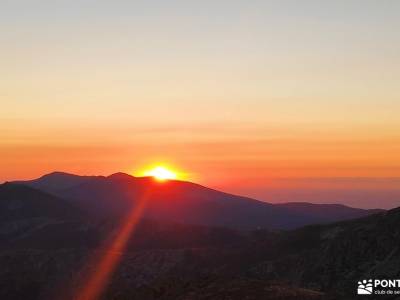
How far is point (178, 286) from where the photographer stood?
151 ft

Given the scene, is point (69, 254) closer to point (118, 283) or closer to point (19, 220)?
point (118, 283)

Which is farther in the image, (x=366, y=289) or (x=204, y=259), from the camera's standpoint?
(x=204, y=259)

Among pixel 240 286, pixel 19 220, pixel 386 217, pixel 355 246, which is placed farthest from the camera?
pixel 19 220

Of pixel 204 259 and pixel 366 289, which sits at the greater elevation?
pixel 366 289

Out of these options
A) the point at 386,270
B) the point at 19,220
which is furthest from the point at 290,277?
the point at 19,220

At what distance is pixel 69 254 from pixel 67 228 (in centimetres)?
3909

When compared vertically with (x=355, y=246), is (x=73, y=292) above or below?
below

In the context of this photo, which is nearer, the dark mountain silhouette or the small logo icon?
the small logo icon

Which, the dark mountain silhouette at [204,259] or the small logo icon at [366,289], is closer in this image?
the small logo icon at [366,289]

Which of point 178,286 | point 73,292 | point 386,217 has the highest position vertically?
point 386,217

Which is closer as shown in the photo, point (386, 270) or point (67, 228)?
point (386, 270)

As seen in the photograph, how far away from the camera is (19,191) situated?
187 metres

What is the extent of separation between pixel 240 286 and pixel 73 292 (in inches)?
2065

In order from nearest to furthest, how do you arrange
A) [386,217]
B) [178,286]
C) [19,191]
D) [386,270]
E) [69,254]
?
[178,286] < [386,270] < [386,217] < [69,254] < [19,191]
